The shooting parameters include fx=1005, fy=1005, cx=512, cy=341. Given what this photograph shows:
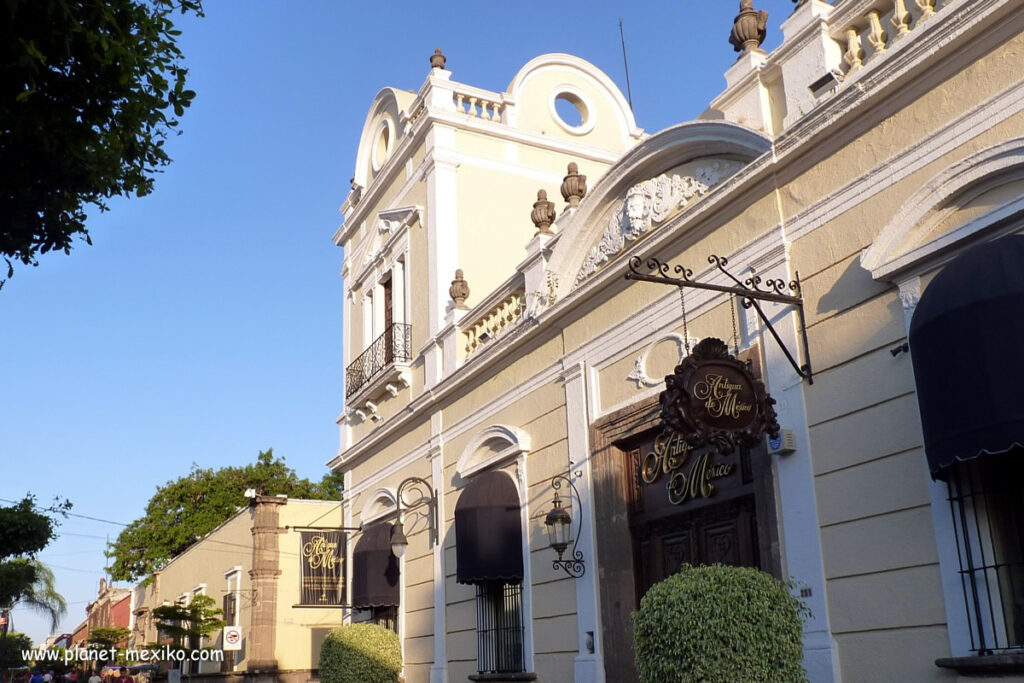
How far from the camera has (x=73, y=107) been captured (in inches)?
287

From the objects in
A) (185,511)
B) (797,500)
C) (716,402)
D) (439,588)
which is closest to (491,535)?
(439,588)

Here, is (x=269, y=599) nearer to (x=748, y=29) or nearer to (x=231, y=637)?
(x=231, y=637)

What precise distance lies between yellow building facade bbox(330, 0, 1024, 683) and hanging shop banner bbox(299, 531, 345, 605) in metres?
0.58

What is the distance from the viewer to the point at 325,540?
17234 mm

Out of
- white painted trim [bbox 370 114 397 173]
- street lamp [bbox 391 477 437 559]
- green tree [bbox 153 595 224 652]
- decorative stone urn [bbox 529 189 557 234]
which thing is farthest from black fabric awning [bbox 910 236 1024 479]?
green tree [bbox 153 595 224 652]

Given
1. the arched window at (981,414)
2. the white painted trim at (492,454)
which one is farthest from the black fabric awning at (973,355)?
the white painted trim at (492,454)

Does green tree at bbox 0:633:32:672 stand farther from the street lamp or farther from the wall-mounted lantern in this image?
the wall-mounted lantern

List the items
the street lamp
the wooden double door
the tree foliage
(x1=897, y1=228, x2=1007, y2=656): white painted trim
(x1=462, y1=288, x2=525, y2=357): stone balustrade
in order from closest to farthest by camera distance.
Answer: (x1=897, y1=228, x2=1007, y2=656): white painted trim < the wooden double door < (x1=462, y1=288, x2=525, y2=357): stone balustrade < the street lamp < the tree foliage

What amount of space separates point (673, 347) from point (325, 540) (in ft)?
31.0

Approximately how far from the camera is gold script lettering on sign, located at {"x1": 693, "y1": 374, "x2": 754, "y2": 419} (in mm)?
7695

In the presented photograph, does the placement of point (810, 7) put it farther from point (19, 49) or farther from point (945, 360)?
point (19, 49)

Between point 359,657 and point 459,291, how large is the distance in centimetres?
528

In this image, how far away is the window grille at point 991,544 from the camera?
6373 millimetres

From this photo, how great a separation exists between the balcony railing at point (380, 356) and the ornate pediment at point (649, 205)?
5.31 m
